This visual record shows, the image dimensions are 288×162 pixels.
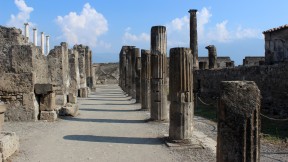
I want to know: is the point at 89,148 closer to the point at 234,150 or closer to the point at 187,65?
the point at 187,65

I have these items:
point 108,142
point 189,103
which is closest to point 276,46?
point 189,103

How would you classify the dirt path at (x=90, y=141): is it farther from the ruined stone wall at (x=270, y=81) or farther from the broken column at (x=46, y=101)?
the ruined stone wall at (x=270, y=81)

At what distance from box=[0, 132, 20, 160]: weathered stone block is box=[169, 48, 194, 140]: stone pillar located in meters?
3.86

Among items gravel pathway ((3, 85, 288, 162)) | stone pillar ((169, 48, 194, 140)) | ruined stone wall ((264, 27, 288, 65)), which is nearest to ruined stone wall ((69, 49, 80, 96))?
gravel pathway ((3, 85, 288, 162))

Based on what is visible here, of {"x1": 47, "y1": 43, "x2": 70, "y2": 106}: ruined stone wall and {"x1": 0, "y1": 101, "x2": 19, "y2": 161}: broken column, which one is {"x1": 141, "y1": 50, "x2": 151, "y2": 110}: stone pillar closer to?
{"x1": 47, "y1": 43, "x2": 70, "y2": 106}: ruined stone wall

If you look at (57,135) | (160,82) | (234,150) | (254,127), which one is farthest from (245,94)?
(160,82)

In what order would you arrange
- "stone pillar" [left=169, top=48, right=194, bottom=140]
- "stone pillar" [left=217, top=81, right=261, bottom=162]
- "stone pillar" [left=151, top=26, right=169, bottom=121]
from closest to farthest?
1. "stone pillar" [left=217, top=81, right=261, bottom=162]
2. "stone pillar" [left=169, top=48, right=194, bottom=140]
3. "stone pillar" [left=151, top=26, right=169, bottom=121]

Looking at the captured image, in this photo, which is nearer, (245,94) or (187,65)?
(245,94)

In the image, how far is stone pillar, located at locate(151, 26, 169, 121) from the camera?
13.2m

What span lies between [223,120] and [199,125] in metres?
7.77

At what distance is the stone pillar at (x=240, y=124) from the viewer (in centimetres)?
466

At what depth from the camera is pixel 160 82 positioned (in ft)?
44.6

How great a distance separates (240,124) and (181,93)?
16.1ft

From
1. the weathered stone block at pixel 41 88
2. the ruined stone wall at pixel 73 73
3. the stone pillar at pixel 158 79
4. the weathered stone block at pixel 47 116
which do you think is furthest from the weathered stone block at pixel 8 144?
the ruined stone wall at pixel 73 73
